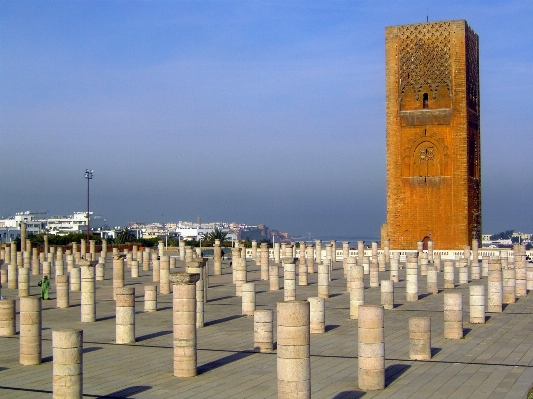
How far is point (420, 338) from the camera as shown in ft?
37.5

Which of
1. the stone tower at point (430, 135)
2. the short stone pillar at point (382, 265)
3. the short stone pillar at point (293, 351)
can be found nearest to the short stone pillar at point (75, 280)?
the short stone pillar at point (382, 265)

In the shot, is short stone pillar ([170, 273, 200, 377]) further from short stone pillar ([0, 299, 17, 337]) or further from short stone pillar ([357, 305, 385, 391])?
short stone pillar ([0, 299, 17, 337])

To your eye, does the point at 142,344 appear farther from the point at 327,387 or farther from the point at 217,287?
the point at 217,287

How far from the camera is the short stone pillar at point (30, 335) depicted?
1140 cm

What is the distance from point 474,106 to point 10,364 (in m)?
36.2

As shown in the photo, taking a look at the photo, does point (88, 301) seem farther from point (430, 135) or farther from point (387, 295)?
point (430, 135)

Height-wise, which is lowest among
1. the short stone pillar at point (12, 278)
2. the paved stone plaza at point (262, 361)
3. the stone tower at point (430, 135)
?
the paved stone plaza at point (262, 361)

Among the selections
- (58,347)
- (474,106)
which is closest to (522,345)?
(58,347)

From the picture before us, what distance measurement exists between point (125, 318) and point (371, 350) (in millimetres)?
4805

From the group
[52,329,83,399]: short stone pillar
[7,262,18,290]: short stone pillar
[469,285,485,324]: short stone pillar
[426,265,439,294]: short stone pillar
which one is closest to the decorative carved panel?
[426,265,439,294]: short stone pillar

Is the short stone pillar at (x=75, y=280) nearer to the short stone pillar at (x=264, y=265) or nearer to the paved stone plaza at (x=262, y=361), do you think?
the paved stone plaza at (x=262, y=361)

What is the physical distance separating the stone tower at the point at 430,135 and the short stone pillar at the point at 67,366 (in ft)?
111

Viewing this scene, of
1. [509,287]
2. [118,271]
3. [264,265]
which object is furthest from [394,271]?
[118,271]

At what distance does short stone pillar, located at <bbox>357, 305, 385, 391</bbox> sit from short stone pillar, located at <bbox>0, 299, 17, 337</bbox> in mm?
6769
